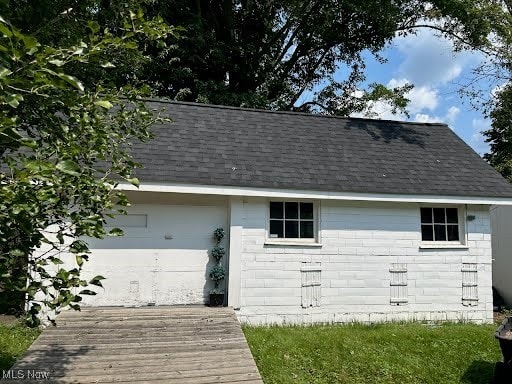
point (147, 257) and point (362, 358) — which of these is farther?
point (147, 257)

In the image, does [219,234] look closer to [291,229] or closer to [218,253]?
[218,253]

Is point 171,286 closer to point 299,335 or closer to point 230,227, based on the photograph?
point 230,227

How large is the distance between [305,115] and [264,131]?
1565 mm

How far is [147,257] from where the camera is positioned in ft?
26.0

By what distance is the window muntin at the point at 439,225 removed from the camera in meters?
8.97

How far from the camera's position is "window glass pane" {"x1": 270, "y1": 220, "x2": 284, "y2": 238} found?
829cm

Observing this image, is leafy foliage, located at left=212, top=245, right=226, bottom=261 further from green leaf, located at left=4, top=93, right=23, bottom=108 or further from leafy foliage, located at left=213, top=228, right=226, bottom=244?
green leaf, located at left=4, top=93, right=23, bottom=108

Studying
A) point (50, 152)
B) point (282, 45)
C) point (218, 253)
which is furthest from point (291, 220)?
point (282, 45)

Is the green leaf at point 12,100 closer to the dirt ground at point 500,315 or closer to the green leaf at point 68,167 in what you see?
the green leaf at point 68,167

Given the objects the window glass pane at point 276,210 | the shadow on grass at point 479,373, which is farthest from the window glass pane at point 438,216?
the window glass pane at point 276,210

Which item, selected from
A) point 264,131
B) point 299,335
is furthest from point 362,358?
point 264,131

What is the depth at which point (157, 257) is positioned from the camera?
7965 millimetres

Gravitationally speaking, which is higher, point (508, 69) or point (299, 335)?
point (508, 69)

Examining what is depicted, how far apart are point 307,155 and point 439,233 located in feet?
11.0
